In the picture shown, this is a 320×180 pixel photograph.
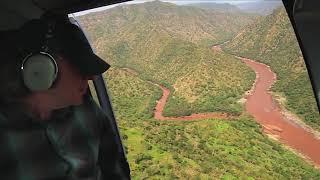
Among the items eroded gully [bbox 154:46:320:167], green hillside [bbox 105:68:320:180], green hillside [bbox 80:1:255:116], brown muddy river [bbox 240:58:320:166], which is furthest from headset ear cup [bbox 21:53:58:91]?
green hillside [bbox 80:1:255:116]

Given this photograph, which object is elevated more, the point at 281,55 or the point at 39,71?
the point at 39,71

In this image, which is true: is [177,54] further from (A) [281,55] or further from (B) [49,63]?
(B) [49,63]

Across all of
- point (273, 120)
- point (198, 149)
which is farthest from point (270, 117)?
point (198, 149)

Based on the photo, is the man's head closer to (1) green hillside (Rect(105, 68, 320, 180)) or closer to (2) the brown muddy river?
(1) green hillside (Rect(105, 68, 320, 180))

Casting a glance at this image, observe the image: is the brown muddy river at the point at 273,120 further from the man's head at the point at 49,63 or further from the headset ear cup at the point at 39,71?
the headset ear cup at the point at 39,71

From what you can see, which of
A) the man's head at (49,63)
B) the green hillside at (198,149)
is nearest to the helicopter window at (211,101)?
the green hillside at (198,149)

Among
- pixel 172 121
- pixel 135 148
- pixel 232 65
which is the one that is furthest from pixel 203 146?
pixel 232 65
